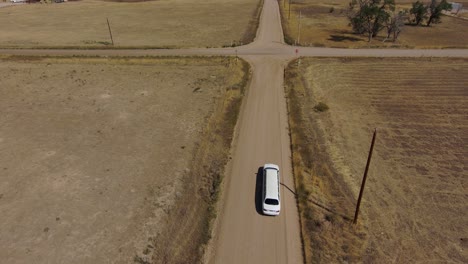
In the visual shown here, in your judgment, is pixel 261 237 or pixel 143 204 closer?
pixel 261 237

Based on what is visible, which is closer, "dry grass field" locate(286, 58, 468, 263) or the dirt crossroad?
the dirt crossroad

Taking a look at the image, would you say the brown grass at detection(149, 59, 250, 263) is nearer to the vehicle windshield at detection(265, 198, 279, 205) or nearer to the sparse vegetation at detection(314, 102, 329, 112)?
the vehicle windshield at detection(265, 198, 279, 205)

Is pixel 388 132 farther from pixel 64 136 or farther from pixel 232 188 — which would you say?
pixel 64 136

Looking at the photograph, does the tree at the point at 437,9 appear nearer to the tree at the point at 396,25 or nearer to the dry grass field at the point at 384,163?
the tree at the point at 396,25

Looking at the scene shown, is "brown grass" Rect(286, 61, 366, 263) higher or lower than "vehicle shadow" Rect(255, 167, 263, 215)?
lower

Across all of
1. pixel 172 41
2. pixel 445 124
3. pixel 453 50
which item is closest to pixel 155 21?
pixel 172 41

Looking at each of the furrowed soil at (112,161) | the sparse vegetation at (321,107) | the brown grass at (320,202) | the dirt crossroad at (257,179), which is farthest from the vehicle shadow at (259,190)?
the sparse vegetation at (321,107)

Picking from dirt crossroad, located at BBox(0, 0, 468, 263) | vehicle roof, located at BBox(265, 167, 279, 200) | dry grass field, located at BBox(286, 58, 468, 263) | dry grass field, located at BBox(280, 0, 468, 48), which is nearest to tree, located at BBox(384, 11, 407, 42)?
dry grass field, located at BBox(280, 0, 468, 48)
